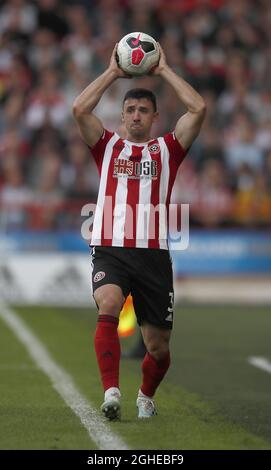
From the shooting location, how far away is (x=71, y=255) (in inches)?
757

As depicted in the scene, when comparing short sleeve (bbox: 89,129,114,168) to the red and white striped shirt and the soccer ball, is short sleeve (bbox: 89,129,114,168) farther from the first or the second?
the soccer ball

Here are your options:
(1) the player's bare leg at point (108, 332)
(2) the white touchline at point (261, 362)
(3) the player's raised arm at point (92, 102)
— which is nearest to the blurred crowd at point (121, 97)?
(2) the white touchline at point (261, 362)

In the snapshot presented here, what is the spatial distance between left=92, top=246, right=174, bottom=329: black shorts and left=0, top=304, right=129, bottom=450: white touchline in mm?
748

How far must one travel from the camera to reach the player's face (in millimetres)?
7777

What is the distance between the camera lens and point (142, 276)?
7621 mm

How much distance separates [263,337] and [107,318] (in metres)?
7.30

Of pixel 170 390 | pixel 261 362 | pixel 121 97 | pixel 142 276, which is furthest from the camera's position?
pixel 121 97

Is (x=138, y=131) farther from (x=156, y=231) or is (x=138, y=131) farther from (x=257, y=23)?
(x=257, y=23)

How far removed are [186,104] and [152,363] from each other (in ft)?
5.57

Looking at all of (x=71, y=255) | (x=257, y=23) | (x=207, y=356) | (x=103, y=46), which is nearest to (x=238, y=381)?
(x=207, y=356)

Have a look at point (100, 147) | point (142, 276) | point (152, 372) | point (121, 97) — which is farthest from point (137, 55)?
point (121, 97)

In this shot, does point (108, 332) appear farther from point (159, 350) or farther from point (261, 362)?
point (261, 362)

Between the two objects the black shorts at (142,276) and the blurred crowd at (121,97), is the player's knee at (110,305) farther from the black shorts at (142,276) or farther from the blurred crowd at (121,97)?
the blurred crowd at (121,97)
